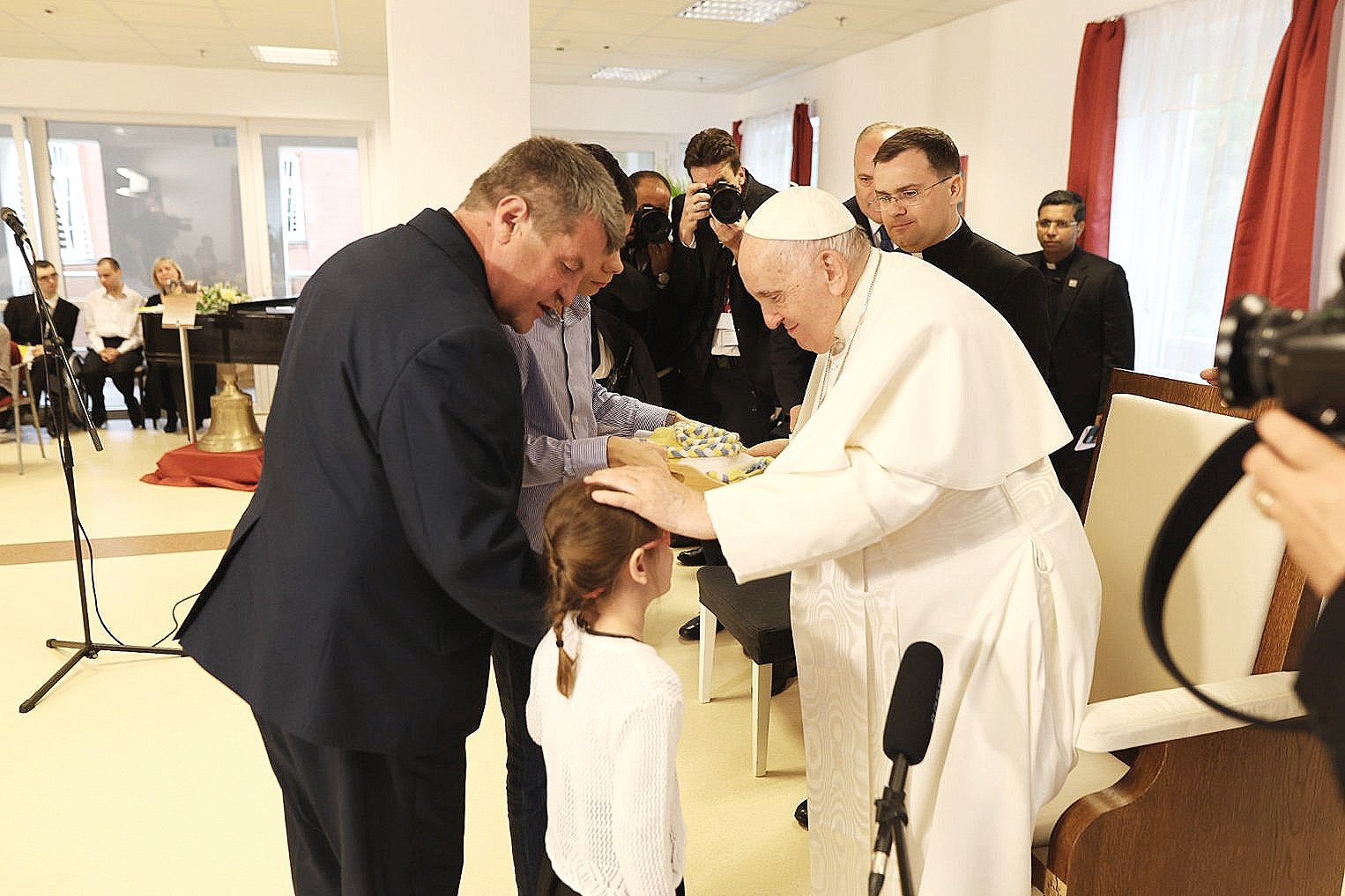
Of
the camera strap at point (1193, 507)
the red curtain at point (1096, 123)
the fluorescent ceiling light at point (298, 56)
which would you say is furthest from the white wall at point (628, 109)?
the camera strap at point (1193, 507)

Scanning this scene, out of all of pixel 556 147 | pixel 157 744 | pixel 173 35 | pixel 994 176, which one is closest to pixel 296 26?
pixel 173 35

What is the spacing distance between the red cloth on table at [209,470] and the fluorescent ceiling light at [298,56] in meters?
3.82

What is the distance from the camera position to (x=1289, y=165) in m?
4.43

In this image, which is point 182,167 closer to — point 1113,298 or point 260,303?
point 260,303

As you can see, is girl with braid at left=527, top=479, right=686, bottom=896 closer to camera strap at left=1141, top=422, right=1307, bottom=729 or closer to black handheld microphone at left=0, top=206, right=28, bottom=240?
camera strap at left=1141, top=422, right=1307, bottom=729

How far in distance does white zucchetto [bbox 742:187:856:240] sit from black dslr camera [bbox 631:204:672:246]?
187 cm

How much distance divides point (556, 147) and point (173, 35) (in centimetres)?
759

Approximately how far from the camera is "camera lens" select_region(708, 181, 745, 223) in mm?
3320

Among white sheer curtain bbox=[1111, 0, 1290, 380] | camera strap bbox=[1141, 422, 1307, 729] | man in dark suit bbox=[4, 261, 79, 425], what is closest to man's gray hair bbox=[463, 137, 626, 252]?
camera strap bbox=[1141, 422, 1307, 729]

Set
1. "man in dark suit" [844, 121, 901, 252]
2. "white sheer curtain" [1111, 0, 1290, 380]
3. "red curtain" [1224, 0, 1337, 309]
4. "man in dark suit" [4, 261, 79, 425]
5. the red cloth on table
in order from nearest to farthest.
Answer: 1. "man in dark suit" [844, 121, 901, 252]
2. "red curtain" [1224, 0, 1337, 309]
3. "white sheer curtain" [1111, 0, 1290, 380]
4. the red cloth on table
5. "man in dark suit" [4, 261, 79, 425]

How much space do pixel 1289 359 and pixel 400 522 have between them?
1085mm

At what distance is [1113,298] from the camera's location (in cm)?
454

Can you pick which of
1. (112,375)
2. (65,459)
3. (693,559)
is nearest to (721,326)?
(693,559)

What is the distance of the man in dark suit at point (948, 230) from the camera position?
2.78 m
